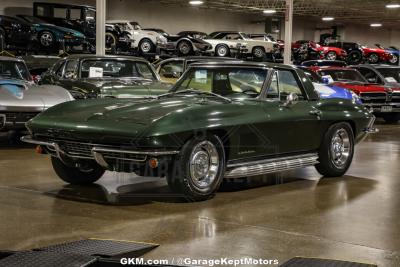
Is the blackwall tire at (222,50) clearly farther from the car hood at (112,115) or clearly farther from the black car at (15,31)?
the car hood at (112,115)

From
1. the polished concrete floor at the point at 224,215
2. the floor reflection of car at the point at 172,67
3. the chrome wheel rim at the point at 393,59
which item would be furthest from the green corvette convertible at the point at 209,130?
the chrome wheel rim at the point at 393,59

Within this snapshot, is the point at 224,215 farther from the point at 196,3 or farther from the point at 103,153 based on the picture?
the point at 196,3

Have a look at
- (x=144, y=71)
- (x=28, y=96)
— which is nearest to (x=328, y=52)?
(x=144, y=71)

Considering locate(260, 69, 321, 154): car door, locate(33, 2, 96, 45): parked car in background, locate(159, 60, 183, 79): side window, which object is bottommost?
locate(260, 69, 321, 154): car door

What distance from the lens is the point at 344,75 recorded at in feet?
54.6

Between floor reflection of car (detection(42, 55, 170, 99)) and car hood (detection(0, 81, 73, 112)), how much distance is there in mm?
515

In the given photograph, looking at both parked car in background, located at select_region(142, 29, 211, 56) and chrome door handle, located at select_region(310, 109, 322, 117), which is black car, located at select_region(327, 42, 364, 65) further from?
chrome door handle, located at select_region(310, 109, 322, 117)

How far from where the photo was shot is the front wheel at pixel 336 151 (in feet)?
24.7

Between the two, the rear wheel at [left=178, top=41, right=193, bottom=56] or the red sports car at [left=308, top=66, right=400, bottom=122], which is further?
the rear wheel at [left=178, top=41, right=193, bottom=56]

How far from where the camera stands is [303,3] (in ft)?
108

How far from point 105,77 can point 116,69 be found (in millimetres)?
356

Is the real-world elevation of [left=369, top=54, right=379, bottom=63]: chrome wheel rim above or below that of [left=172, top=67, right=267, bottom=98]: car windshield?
above

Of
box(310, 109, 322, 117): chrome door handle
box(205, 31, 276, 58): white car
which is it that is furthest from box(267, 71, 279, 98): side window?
box(205, 31, 276, 58): white car

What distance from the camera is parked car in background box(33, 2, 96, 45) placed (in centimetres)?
2334
